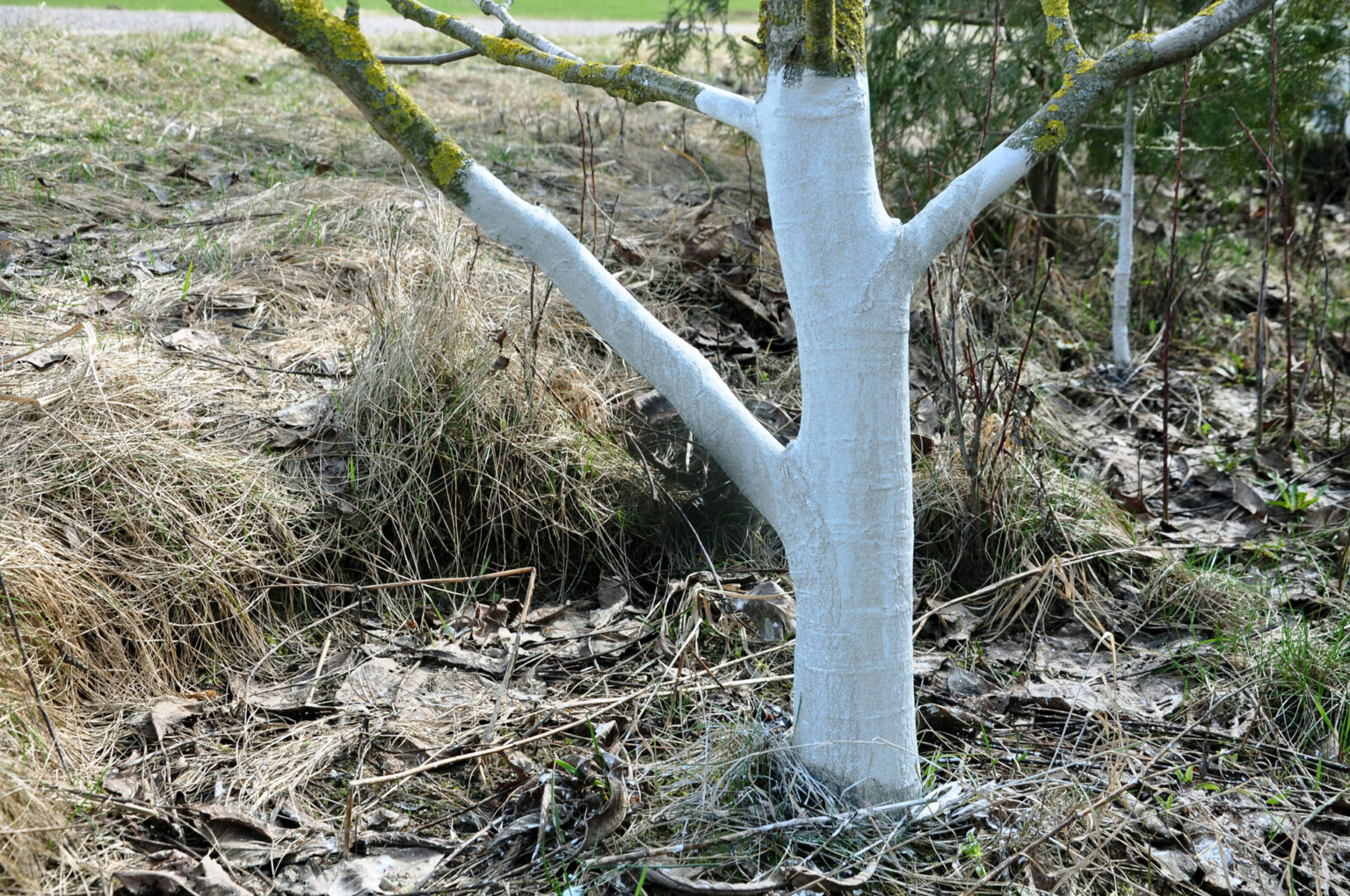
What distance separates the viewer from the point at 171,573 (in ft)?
8.16

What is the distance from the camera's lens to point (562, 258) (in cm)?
192

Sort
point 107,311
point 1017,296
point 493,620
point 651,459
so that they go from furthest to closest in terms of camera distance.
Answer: point 1017,296 → point 107,311 → point 651,459 → point 493,620

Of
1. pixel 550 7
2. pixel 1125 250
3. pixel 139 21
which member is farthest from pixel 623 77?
pixel 550 7

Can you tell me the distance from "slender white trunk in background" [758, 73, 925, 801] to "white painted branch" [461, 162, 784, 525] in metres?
0.07

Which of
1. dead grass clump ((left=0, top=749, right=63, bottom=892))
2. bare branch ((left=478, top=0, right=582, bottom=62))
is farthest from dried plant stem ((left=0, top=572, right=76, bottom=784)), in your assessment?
bare branch ((left=478, top=0, right=582, bottom=62))

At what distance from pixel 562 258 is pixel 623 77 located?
40cm

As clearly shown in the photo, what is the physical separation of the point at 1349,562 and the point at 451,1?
13262 mm

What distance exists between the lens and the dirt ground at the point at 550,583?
6.29 ft

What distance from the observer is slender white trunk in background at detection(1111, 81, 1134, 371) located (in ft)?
13.7

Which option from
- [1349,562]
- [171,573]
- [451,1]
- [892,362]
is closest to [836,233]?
[892,362]

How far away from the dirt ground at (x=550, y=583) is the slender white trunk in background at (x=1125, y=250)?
0.16m

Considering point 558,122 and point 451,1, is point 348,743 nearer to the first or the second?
point 558,122

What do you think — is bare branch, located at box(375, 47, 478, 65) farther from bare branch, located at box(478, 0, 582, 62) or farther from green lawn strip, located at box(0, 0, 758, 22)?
green lawn strip, located at box(0, 0, 758, 22)

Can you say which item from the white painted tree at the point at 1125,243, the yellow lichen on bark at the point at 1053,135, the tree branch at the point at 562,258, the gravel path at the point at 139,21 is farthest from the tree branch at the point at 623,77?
the gravel path at the point at 139,21
